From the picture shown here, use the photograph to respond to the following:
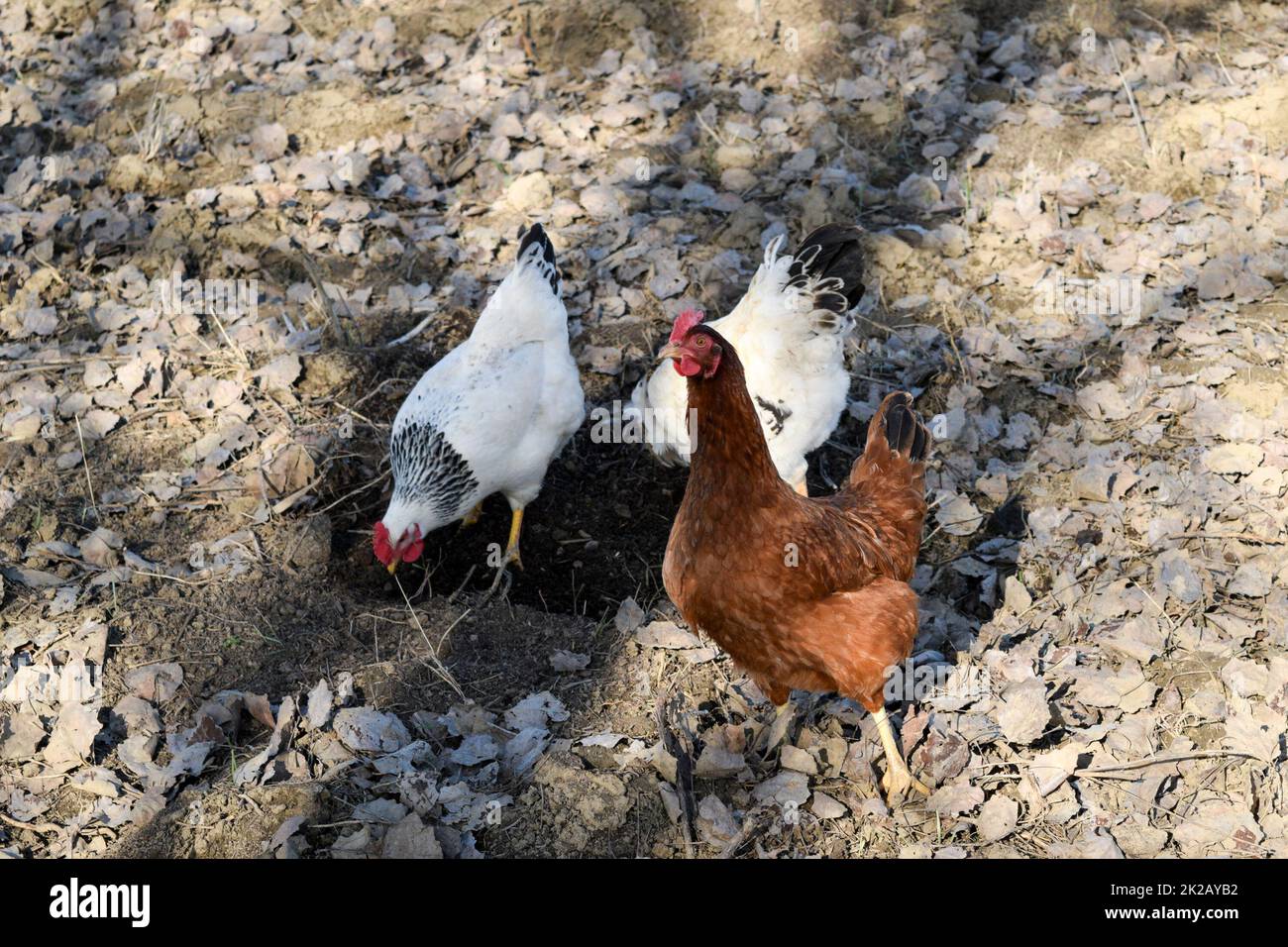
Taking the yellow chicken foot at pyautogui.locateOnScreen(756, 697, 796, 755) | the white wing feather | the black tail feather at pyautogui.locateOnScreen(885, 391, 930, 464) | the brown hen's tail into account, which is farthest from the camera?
the white wing feather

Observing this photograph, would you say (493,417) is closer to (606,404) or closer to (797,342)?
(606,404)

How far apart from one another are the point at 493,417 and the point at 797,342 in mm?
1401

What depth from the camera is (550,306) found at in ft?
→ 16.8

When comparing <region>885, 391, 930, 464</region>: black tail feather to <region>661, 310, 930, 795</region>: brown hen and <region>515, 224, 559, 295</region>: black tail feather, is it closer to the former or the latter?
<region>661, 310, 930, 795</region>: brown hen

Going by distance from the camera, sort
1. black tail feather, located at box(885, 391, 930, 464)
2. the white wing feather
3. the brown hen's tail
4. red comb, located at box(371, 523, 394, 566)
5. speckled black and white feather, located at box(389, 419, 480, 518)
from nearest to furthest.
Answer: the brown hen's tail < black tail feather, located at box(885, 391, 930, 464) < red comb, located at box(371, 523, 394, 566) < speckled black and white feather, located at box(389, 419, 480, 518) < the white wing feather

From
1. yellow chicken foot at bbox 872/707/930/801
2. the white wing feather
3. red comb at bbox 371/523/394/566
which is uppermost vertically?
the white wing feather

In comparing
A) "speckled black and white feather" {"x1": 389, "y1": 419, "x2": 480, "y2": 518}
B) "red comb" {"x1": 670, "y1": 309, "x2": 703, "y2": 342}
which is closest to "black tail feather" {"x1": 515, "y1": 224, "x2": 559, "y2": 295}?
"speckled black and white feather" {"x1": 389, "y1": 419, "x2": 480, "y2": 518}

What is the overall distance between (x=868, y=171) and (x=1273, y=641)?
11.7 feet

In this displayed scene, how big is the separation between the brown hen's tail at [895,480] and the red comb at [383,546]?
1922mm

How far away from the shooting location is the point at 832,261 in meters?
4.74

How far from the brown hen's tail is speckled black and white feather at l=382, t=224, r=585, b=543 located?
60.5 inches

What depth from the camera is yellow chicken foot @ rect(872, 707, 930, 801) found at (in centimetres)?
355

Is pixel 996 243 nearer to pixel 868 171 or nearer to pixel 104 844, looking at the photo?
pixel 868 171

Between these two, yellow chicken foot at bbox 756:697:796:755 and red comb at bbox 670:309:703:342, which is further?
yellow chicken foot at bbox 756:697:796:755
